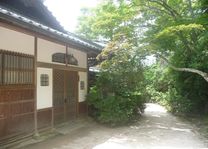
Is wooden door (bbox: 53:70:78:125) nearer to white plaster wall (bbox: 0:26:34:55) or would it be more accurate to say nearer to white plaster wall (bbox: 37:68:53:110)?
white plaster wall (bbox: 37:68:53:110)

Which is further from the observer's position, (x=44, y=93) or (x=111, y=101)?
(x=111, y=101)

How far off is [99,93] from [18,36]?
18.4 ft

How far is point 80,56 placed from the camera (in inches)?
523

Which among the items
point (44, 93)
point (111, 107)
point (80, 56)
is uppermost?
point (80, 56)

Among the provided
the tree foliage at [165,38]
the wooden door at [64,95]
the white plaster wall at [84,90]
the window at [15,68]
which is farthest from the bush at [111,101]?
the window at [15,68]

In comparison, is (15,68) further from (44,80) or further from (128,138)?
(128,138)

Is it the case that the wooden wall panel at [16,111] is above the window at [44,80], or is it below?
below

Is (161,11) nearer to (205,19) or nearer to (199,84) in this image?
(199,84)

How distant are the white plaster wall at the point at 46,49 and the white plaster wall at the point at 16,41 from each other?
0.59 metres

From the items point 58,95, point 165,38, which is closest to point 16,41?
point 58,95

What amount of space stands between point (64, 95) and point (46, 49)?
246 cm

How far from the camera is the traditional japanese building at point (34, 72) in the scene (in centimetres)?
783

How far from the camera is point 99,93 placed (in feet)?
42.9

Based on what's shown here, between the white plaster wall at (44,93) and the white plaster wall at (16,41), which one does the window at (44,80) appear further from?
the white plaster wall at (16,41)
